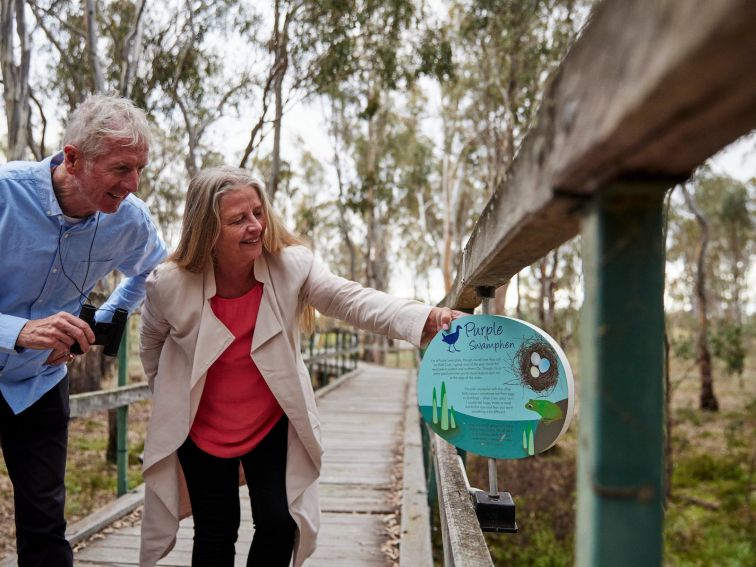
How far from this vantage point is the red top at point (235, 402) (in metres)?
2.11

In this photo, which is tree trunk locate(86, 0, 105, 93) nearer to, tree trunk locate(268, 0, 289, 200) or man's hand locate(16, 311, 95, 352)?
tree trunk locate(268, 0, 289, 200)

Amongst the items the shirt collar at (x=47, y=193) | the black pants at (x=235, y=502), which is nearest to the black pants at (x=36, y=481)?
the black pants at (x=235, y=502)

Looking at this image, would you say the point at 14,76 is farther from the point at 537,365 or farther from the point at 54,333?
the point at 537,365

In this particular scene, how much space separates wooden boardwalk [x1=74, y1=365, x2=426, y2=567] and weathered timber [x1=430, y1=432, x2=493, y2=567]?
1.12 m

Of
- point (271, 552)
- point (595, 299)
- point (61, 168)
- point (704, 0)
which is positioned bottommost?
point (271, 552)

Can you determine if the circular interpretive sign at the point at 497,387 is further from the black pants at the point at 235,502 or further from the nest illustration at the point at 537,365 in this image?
the black pants at the point at 235,502

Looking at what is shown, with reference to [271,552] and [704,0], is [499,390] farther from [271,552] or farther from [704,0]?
[704,0]

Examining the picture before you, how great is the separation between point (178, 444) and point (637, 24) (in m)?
1.92

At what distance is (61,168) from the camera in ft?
6.96

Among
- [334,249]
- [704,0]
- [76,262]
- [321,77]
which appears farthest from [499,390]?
[334,249]

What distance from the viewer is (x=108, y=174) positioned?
6.63ft

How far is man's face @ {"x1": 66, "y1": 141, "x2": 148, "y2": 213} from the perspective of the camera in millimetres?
2018

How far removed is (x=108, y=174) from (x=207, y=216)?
0.32 metres

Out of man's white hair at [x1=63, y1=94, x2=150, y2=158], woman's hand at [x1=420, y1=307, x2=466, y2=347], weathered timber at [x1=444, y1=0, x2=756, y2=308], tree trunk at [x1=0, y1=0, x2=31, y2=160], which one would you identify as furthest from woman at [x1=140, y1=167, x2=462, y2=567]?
tree trunk at [x1=0, y1=0, x2=31, y2=160]
